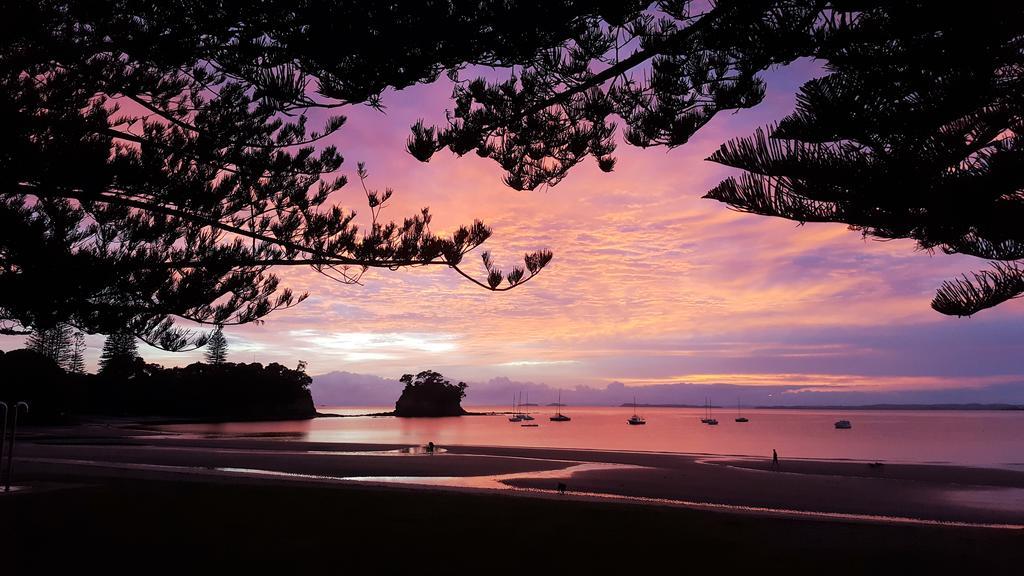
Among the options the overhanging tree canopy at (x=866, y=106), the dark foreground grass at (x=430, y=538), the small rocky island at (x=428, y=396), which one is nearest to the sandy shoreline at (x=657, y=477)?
the dark foreground grass at (x=430, y=538)

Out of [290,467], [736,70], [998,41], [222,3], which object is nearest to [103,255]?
[222,3]

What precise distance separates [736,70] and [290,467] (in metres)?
17.2

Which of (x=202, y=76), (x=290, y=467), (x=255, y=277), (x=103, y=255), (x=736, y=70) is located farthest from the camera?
(x=290, y=467)

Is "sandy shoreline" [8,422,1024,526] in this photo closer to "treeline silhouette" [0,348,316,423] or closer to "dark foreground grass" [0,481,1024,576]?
"dark foreground grass" [0,481,1024,576]

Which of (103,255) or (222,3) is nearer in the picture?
(222,3)

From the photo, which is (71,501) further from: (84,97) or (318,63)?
(318,63)

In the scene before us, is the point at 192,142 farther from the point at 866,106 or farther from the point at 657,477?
the point at 657,477

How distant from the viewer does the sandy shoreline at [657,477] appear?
492 inches

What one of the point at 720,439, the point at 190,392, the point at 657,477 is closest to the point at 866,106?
the point at 657,477

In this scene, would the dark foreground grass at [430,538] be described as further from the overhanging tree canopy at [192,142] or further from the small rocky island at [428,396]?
the small rocky island at [428,396]

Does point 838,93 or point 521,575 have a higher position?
point 838,93

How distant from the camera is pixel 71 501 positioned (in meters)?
6.69

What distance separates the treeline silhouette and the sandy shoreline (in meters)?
33.3

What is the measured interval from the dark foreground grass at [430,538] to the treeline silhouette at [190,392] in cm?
4558
